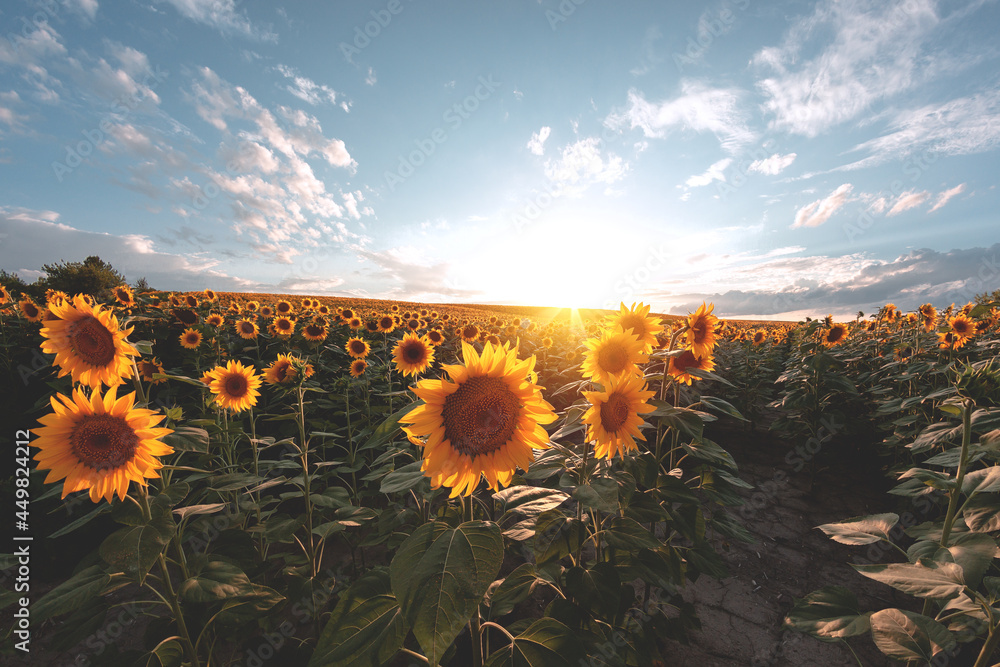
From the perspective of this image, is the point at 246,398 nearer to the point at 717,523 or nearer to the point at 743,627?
the point at 717,523

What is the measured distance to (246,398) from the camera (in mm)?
3477

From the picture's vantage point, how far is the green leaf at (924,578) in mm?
1291

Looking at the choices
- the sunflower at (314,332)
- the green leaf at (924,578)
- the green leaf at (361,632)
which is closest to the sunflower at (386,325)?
the sunflower at (314,332)

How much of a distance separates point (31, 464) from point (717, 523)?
568cm

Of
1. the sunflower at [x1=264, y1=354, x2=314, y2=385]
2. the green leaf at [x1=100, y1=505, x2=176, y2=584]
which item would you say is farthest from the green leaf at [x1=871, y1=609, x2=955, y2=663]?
the sunflower at [x1=264, y1=354, x2=314, y2=385]

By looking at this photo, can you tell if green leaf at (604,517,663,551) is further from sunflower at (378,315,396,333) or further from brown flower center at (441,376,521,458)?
sunflower at (378,315,396,333)

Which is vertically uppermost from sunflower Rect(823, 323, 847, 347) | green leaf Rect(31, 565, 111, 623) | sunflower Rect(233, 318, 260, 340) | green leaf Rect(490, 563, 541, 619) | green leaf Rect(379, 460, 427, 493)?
sunflower Rect(823, 323, 847, 347)

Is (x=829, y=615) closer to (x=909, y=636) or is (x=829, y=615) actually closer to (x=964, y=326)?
(x=909, y=636)

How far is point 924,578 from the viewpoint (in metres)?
1.34

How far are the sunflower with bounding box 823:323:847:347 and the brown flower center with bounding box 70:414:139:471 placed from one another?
9709mm

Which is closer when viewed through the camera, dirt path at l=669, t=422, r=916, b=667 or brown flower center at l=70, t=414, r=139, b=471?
brown flower center at l=70, t=414, r=139, b=471

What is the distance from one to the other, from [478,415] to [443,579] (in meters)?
0.60

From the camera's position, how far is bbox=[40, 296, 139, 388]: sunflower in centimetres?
212

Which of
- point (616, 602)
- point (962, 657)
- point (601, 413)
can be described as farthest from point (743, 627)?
point (601, 413)
